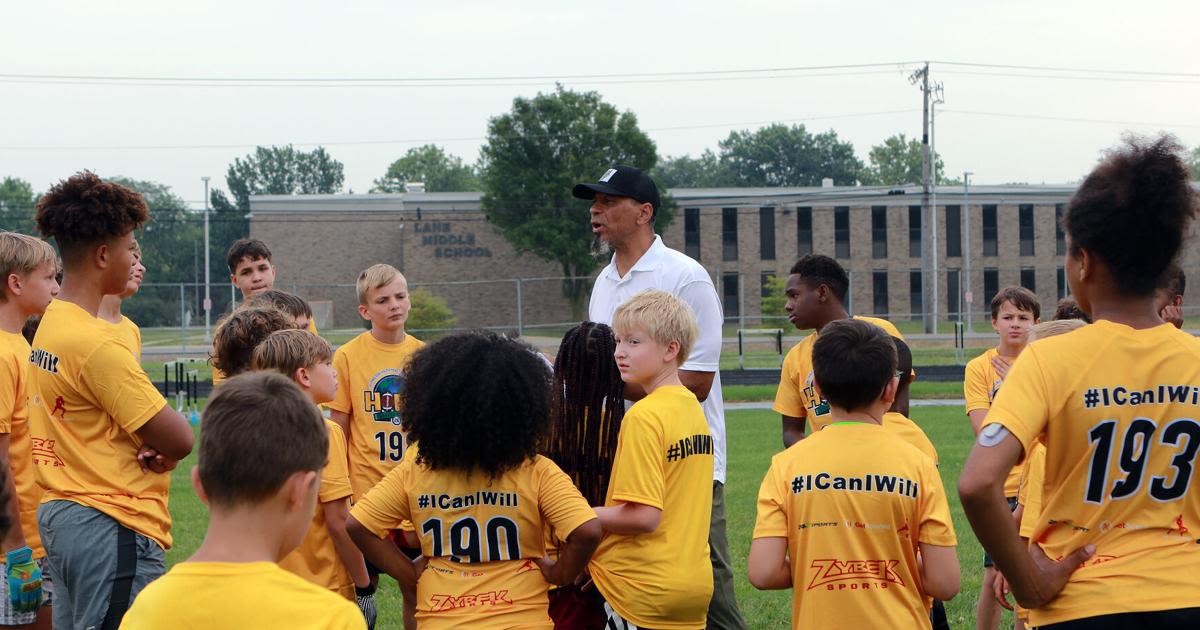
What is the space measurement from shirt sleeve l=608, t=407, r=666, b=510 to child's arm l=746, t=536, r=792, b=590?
1.27ft

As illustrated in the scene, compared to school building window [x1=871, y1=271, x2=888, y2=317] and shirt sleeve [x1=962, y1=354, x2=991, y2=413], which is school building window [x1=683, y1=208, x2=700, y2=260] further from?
shirt sleeve [x1=962, y1=354, x2=991, y2=413]

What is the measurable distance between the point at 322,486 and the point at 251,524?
195cm

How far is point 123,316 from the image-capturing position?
6.61 meters

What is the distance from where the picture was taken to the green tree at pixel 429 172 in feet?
363

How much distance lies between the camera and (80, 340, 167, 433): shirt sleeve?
4.18 m

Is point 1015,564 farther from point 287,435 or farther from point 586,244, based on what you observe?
point 586,244

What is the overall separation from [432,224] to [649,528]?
2205 inches

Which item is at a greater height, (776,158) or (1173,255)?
(776,158)

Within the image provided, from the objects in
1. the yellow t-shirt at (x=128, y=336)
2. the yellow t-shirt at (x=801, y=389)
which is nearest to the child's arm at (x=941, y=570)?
the yellow t-shirt at (x=801, y=389)

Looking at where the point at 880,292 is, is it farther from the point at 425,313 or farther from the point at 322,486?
the point at 322,486

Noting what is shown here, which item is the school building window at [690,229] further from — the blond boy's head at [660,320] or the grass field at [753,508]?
the blond boy's head at [660,320]

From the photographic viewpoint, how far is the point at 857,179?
112 meters

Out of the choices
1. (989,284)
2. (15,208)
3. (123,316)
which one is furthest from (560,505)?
(15,208)

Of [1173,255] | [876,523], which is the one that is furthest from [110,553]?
[1173,255]
